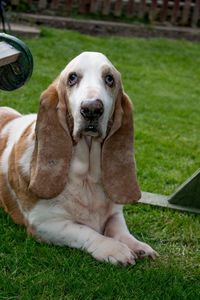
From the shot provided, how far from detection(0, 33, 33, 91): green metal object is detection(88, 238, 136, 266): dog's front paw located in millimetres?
1019

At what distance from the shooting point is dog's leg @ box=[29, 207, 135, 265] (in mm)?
3887

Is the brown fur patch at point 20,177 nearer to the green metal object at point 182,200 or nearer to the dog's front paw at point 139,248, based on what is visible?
the dog's front paw at point 139,248

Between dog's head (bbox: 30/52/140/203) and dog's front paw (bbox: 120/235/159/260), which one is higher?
dog's head (bbox: 30/52/140/203)

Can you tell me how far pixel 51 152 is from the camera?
4.02m

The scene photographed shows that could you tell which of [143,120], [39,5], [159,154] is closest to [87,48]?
[39,5]

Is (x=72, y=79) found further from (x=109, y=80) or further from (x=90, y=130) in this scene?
(x=90, y=130)

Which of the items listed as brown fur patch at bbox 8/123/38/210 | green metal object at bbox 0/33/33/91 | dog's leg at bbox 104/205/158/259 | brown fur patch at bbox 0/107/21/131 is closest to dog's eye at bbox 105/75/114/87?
green metal object at bbox 0/33/33/91

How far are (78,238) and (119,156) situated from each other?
55cm

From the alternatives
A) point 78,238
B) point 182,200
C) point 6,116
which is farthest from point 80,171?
point 182,200

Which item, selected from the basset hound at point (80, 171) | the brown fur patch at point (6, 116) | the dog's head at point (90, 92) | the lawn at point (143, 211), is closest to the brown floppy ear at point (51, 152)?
the basset hound at point (80, 171)

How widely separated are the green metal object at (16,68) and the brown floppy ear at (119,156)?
0.64 meters

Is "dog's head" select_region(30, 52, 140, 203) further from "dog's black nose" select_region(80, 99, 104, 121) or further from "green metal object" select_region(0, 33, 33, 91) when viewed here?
"green metal object" select_region(0, 33, 33, 91)

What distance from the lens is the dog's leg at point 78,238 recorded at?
12.8 feet

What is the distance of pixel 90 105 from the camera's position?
3.64 m
